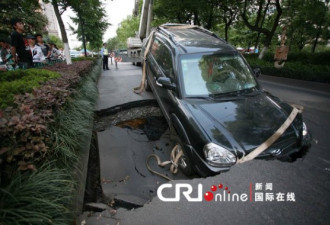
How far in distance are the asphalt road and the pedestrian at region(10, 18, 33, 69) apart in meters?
6.08

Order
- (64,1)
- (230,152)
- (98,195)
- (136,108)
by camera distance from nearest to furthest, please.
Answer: (230,152) < (98,195) < (136,108) < (64,1)

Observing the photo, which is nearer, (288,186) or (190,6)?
(288,186)

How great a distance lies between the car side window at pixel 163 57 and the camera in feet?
13.3

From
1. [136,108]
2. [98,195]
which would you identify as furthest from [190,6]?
[98,195]

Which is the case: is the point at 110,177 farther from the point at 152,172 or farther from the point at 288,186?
the point at 288,186

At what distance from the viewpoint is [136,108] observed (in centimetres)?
561

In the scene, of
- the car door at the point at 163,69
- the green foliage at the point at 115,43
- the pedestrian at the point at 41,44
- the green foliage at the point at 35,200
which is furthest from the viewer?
the green foliage at the point at 115,43

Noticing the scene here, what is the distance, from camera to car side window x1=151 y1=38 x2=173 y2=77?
4043 millimetres

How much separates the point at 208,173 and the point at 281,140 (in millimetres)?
1017

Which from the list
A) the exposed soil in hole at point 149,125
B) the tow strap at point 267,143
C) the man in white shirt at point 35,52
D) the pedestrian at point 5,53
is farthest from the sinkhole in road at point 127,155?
the man in white shirt at point 35,52

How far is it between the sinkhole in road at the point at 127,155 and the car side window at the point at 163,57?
1288 mm

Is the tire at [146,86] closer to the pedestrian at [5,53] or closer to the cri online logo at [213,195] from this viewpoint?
the cri online logo at [213,195]

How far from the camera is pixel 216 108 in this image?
3072 mm

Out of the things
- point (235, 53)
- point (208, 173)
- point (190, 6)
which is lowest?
point (208, 173)
